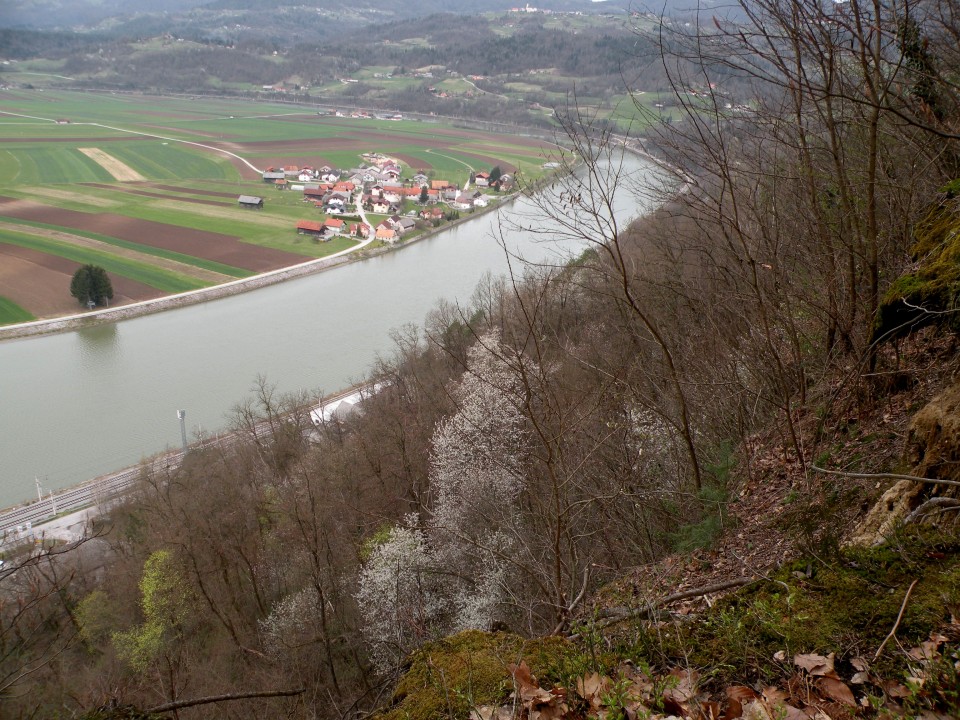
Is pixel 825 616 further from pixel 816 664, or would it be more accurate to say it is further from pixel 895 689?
pixel 895 689

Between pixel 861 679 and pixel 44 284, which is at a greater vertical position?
pixel 861 679

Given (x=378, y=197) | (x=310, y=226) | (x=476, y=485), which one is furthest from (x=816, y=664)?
(x=378, y=197)

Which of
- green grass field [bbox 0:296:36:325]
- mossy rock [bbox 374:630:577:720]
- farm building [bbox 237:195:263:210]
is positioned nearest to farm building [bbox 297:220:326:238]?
farm building [bbox 237:195:263:210]

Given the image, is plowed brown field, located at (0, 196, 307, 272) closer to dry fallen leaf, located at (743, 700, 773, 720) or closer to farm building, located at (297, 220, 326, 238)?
farm building, located at (297, 220, 326, 238)

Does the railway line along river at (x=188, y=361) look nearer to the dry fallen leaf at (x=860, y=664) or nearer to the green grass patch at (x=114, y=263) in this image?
the green grass patch at (x=114, y=263)

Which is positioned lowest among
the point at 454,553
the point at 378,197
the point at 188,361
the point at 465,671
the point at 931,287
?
the point at 188,361

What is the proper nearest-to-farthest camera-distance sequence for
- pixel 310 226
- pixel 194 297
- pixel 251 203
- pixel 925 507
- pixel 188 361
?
pixel 925 507 → pixel 188 361 → pixel 194 297 → pixel 310 226 → pixel 251 203

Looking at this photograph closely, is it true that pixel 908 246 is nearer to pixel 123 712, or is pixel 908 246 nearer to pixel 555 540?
pixel 555 540

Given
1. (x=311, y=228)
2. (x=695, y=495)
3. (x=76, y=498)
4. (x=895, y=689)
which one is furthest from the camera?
(x=311, y=228)
